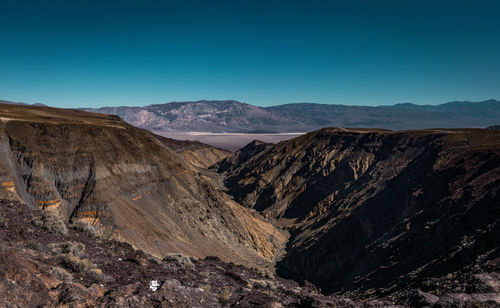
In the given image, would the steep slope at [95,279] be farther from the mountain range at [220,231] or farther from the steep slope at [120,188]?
the steep slope at [120,188]

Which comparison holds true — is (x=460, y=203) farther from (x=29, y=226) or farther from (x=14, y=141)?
(x=14, y=141)

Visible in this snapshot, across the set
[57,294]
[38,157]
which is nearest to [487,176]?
[57,294]

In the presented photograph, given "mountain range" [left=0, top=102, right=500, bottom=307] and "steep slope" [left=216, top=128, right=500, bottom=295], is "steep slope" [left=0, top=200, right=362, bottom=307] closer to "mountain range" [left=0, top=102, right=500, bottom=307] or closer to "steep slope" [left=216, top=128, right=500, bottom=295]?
"mountain range" [left=0, top=102, right=500, bottom=307]

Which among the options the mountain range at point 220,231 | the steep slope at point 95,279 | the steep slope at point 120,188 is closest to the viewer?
the steep slope at point 95,279

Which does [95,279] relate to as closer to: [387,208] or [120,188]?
[120,188]

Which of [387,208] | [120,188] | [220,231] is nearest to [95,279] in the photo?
[120,188]

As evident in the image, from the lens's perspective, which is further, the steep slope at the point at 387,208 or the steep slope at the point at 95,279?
the steep slope at the point at 387,208

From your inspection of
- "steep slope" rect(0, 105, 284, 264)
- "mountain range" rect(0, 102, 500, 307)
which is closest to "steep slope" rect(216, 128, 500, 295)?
"mountain range" rect(0, 102, 500, 307)

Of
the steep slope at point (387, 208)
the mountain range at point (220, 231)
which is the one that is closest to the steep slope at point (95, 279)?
the mountain range at point (220, 231)
